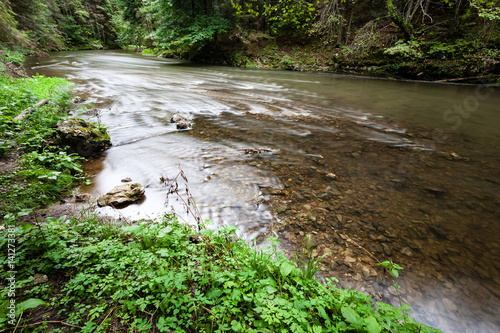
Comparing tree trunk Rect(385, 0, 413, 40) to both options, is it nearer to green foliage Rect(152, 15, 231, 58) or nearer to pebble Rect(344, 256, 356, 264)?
green foliage Rect(152, 15, 231, 58)

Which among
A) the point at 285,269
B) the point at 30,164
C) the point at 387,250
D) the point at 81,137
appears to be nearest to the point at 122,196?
the point at 30,164

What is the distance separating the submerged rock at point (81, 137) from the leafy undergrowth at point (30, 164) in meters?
0.22

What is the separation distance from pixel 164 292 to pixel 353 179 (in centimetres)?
354

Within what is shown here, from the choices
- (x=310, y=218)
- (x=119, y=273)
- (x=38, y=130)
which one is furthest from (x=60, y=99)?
(x=310, y=218)

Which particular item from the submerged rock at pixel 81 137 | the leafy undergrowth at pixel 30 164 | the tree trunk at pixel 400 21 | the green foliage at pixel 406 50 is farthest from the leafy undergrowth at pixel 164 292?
the tree trunk at pixel 400 21

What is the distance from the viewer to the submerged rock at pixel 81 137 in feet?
14.1

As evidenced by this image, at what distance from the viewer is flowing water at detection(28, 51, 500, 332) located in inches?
92.4

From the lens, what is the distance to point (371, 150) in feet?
16.5

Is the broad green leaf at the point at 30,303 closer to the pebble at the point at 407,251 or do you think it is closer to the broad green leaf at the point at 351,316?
the broad green leaf at the point at 351,316

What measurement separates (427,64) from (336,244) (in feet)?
48.7

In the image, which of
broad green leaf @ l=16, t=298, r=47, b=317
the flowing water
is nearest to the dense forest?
the flowing water

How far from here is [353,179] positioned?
3977mm

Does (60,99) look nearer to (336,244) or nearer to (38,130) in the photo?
(38,130)

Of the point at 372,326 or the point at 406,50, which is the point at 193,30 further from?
the point at 372,326
